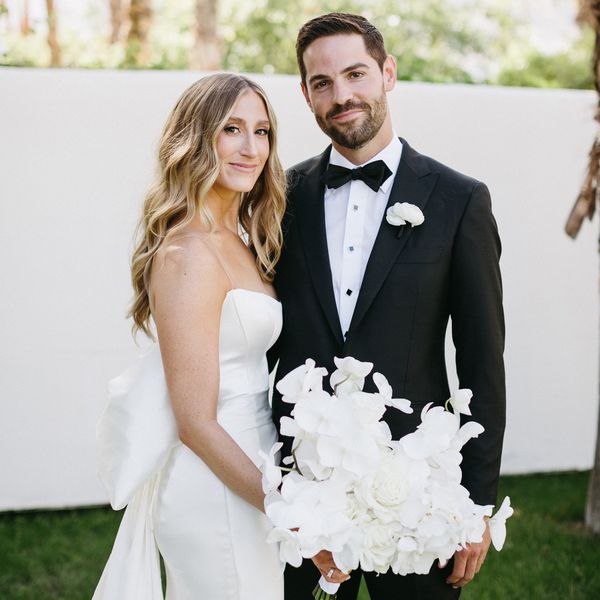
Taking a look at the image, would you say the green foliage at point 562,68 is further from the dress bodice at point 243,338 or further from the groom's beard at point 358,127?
the dress bodice at point 243,338

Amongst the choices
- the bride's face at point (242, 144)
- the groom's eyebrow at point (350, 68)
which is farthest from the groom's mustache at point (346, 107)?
the bride's face at point (242, 144)

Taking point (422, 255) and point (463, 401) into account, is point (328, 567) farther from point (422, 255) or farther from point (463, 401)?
point (422, 255)

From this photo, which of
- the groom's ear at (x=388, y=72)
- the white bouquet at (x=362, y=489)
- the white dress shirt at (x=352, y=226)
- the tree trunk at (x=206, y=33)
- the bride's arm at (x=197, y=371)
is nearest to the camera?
the white bouquet at (x=362, y=489)

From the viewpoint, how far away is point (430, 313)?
8.05 ft

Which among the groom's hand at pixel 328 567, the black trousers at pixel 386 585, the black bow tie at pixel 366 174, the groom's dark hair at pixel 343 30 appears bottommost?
the black trousers at pixel 386 585

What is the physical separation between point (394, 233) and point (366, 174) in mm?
239

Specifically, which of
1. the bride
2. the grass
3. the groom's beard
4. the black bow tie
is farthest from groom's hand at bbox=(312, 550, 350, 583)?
the grass

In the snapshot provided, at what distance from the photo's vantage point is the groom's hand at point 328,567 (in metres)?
1.94

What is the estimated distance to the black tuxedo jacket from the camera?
2.41m

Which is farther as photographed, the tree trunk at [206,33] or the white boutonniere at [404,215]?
the tree trunk at [206,33]

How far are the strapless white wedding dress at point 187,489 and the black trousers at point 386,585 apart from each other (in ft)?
0.45

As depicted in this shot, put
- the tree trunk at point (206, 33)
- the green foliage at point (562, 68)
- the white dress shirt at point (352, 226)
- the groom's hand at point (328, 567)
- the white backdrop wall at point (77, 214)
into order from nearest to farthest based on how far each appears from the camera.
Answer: the groom's hand at point (328, 567) → the white dress shirt at point (352, 226) → the white backdrop wall at point (77, 214) → the tree trunk at point (206, 33) → the green foliage at point (562, 68)

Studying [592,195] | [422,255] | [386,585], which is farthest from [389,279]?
[592,195]

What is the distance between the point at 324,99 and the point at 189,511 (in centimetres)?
136
